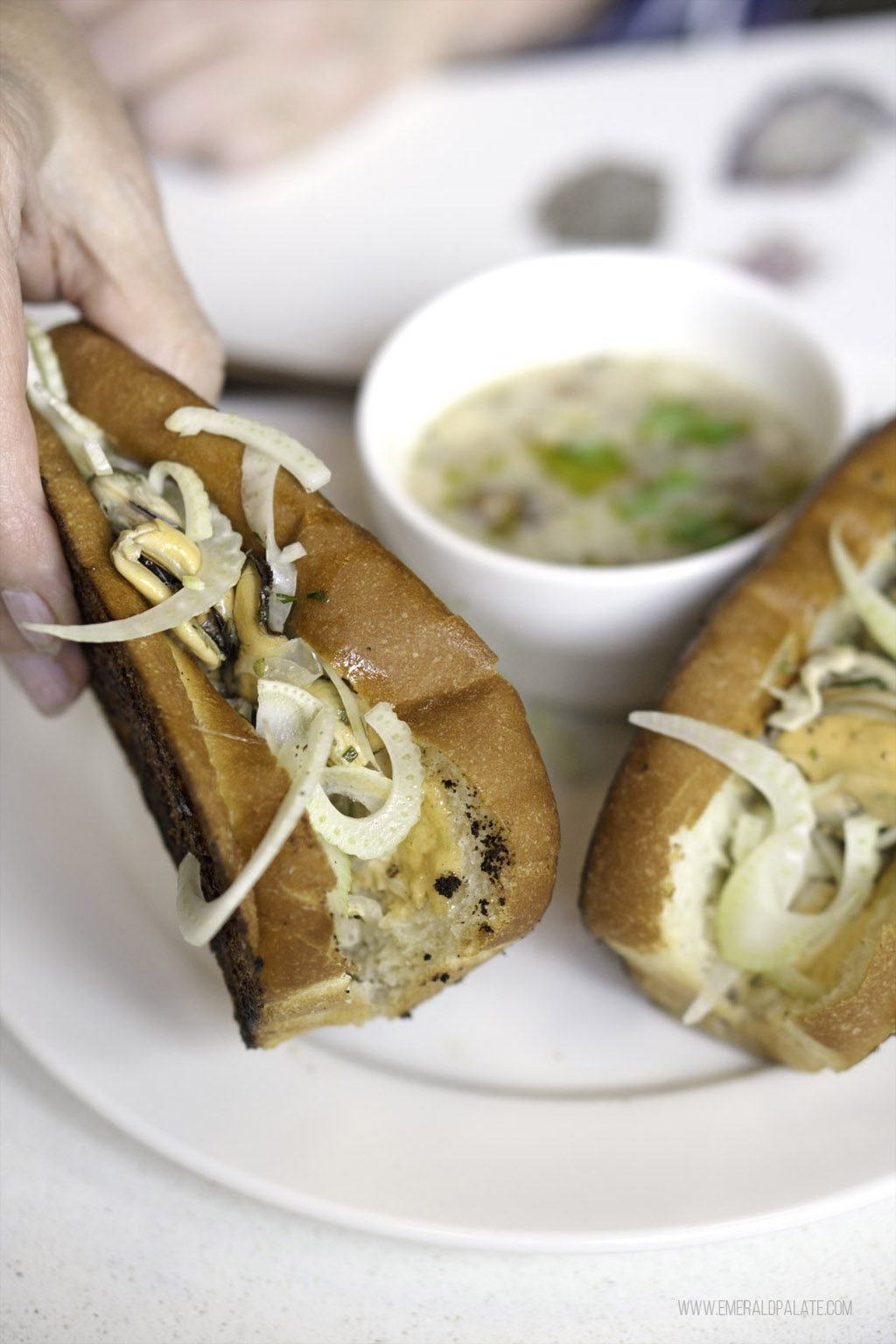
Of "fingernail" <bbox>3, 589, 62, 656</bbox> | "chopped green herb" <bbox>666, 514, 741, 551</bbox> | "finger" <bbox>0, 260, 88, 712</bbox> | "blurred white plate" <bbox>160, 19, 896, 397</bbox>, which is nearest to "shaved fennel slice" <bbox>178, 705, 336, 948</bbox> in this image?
"finger" <bbox>0, 260, 88, 712</bbox>

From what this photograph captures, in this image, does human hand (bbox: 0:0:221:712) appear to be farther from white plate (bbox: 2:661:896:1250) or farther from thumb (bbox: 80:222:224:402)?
white plate (bbox: 2:661:896:1250)

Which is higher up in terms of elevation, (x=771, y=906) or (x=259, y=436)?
(x=259, y=436)

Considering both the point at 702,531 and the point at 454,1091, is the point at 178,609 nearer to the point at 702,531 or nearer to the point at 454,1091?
the point at 454,1091

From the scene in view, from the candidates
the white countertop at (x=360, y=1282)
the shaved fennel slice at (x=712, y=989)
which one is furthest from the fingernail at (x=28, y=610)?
the shaved fennel slice at (x=712, y=989)

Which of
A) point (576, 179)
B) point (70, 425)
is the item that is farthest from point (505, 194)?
point (70, 425)

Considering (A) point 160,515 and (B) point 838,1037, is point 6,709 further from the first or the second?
(B) point 838,1037
